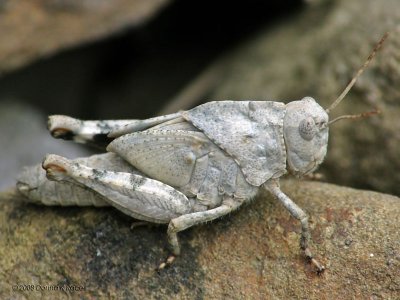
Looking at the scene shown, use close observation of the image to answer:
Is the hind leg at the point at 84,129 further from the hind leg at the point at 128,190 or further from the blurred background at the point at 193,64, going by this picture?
the blurred background at the point at 193,64

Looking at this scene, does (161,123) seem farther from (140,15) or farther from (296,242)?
(140,15)

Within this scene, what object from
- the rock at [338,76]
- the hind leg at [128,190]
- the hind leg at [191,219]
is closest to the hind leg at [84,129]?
the hind leg at [128,190]

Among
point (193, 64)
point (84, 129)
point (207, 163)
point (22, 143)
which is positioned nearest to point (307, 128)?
point (207, 163)

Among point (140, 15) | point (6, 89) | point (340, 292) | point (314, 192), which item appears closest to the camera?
point (340, 292)

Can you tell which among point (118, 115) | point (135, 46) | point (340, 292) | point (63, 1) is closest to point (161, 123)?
point (340, 292)

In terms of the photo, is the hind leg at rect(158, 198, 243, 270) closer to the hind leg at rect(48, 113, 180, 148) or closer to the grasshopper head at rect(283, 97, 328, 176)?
the grasshopper head at rect(283, 97, 328, 176)

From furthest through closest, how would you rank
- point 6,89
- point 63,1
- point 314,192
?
1. point 6,89
2. point 63,1
3. point 314,192
